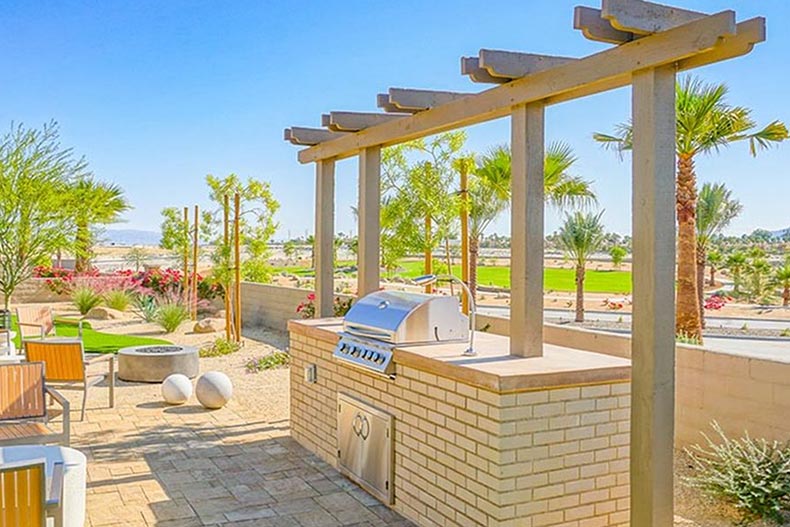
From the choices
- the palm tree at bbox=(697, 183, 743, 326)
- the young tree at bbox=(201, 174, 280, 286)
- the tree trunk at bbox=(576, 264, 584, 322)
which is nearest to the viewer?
the young tree at bbox=(201, 174, 280, 286)

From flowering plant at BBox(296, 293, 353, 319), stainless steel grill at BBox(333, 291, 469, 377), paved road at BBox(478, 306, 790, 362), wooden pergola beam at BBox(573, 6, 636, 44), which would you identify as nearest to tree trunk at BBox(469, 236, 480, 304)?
paved road at BBox(478, 306, 790, 362)

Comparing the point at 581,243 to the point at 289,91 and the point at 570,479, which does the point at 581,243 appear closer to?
the point at 289,91

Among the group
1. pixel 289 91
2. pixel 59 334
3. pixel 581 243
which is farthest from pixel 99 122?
pixel 581 243

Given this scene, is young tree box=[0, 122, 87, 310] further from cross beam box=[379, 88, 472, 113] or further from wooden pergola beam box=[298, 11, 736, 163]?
cross beam box=[379, 88, 472, 113]

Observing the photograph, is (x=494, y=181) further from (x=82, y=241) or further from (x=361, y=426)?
(x=82, y=241)

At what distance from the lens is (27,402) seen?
17.1 feet

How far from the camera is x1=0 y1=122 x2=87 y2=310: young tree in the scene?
548 inches

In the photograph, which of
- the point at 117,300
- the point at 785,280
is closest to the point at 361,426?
the point at 117,300

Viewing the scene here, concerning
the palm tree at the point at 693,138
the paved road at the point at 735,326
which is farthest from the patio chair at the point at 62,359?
the palm tree at the point at 693,138

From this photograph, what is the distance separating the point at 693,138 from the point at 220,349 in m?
8.43

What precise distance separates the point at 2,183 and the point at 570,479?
44.6 ft

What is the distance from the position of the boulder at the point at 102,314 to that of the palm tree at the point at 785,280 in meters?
24.7

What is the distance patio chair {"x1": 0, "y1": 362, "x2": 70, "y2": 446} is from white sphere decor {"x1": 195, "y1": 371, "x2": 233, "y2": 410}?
2397mm

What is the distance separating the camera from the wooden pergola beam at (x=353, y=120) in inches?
234
